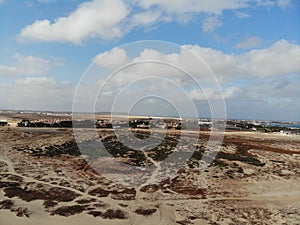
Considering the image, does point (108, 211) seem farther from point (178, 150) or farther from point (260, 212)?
point (178, 150)

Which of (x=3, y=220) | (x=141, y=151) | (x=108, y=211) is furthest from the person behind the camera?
(x=141, y=151)

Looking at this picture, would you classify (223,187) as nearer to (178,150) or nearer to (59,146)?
(178,150)

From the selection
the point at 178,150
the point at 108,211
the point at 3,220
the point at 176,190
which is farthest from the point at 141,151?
the point at 3,220

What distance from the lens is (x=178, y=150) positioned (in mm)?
46312

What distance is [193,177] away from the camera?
30.1m

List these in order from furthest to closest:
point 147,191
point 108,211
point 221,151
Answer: point 221,151, point 147,191, point 108,211

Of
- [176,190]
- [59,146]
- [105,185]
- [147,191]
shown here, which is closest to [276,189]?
A: [176,190]

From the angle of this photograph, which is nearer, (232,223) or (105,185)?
(232,223)

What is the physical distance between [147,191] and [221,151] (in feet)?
79.1

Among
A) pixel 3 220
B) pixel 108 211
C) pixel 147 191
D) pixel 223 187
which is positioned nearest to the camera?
pixel 3 220

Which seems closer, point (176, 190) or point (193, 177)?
point (176, 190)

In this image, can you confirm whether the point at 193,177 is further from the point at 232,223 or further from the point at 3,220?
the point at 3,220

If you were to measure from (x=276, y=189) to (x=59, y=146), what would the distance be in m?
30.2

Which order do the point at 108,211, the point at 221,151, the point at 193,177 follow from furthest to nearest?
the point at 221,151 → the point at 193,177 → the point at 108,211
